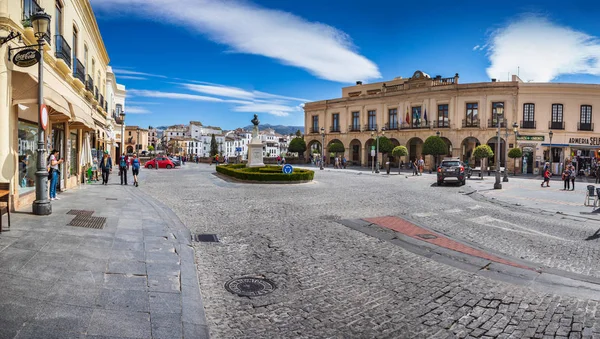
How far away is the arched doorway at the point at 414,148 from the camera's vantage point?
160 feet

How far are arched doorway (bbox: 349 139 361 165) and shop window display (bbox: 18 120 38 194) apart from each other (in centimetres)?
4692

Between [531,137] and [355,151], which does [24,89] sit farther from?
[355,151]

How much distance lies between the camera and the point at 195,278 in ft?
17.4

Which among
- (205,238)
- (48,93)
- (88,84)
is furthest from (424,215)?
(88,84)

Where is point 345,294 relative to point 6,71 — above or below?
below

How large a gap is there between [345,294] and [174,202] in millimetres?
9774

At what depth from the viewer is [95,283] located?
4.57 meters

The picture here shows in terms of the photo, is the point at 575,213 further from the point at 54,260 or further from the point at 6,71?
the point at 6,71

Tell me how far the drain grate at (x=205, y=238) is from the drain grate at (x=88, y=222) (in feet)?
6.32

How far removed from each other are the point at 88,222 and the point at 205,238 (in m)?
2.62

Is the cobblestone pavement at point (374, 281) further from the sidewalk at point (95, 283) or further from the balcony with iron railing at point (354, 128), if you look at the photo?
the balcony with iron railing at point (354, 128)

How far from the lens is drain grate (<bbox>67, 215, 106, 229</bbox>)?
7.63 metres

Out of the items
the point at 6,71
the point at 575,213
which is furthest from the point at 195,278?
the point at 575,213

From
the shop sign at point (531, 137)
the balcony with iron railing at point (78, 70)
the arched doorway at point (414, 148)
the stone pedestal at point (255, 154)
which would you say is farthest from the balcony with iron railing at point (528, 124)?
the balcony with iron railing at point (78, 70)
